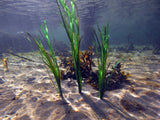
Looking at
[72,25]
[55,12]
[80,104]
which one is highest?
[55,12]

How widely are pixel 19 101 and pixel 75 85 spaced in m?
1.56

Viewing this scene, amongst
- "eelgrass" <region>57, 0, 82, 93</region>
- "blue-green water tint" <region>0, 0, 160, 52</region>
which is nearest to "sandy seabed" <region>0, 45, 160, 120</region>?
"eelgrass" <region>57, 0, 82, 93</region>

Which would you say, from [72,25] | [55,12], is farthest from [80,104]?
[55,12]

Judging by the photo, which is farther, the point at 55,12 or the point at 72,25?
the point at 55,12

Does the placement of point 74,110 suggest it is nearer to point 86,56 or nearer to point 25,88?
point 25,88

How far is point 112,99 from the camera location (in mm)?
2291

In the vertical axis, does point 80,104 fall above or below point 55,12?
below

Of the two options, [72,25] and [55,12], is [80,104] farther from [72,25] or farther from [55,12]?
[55,12]

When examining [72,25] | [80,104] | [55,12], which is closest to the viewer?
[72,25]

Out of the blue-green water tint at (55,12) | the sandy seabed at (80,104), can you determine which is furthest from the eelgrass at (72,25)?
the blue-green water tint at (55,12)

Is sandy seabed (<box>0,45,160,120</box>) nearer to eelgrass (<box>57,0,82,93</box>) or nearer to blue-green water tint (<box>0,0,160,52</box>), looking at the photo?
eelgrass (<box>57,0,82,93</box>)

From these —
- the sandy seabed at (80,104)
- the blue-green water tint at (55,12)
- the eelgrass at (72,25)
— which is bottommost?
the sandy seabed at (80,104)

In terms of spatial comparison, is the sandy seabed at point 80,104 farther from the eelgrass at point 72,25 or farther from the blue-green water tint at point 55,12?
the blue-green water tint at point 55,12

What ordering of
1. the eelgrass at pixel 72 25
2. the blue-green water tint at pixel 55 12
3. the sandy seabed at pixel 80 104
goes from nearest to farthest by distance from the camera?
the sandy seabed at pixel 80 104 → the eelgrass at pixel 72 25 → the blue-green water tint at pixel 55 12
